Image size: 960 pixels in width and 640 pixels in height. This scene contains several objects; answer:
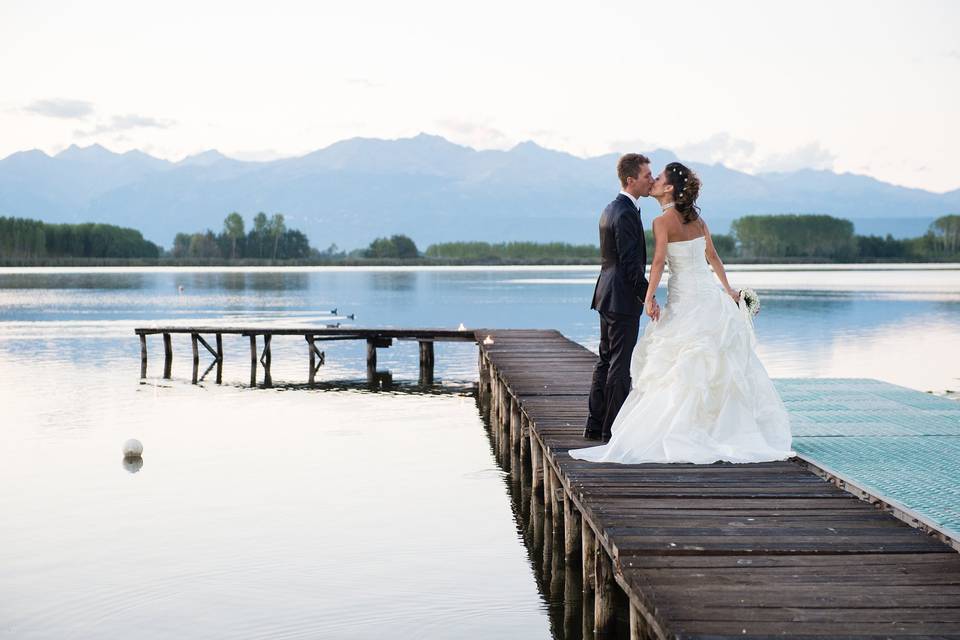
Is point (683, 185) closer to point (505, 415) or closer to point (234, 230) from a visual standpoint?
point (505, 415)

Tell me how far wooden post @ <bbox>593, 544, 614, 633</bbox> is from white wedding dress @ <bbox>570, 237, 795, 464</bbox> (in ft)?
4.69

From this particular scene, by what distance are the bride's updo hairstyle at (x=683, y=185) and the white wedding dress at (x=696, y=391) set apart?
38cm

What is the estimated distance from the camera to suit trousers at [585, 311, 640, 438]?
8.86m

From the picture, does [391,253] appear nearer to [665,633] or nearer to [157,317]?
[157,317]

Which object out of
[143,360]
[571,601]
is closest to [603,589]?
[571,601]

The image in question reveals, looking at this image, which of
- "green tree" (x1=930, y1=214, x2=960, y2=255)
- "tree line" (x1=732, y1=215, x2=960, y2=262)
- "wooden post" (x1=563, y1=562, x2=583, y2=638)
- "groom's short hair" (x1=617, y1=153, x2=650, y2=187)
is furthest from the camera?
"tree line" (x1=732, y1=215, x2=960, y2=262)

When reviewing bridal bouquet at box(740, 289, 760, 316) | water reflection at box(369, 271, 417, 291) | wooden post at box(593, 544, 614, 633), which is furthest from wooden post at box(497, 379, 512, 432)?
water reflection at box(369, 271, 417, 291)

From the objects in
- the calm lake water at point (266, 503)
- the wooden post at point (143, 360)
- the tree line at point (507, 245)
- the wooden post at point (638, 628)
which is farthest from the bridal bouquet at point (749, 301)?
the tree line at point (507, 245)

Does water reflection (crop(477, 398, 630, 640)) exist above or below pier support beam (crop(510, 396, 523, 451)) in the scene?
below

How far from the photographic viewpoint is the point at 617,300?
8.70 metres

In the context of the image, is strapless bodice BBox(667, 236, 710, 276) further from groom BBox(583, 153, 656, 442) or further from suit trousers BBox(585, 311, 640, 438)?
A: suit trousers BBox(585, 311, 640, 438)

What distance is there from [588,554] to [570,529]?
1366mm

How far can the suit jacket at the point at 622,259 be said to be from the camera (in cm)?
849

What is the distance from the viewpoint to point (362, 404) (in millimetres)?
21297
